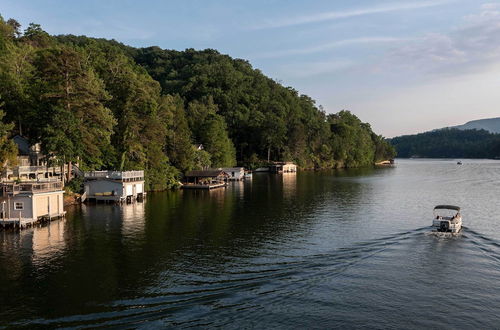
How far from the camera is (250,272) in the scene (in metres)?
29.4

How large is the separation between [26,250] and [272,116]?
14439 cm

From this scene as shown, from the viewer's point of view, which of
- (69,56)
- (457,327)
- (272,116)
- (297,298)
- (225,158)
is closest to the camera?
(457,327)

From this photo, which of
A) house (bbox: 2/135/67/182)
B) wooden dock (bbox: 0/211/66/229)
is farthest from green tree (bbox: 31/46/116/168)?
wooden dock (bbox: 0/211/66/229)

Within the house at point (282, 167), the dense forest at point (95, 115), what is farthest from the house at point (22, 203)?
the house at point (282, 167)

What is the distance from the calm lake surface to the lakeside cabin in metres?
34.5

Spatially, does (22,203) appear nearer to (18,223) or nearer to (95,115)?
(18,223)

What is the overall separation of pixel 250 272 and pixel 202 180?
217 feet

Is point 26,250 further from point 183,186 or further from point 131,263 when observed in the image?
point 183,186

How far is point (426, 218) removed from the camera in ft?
172

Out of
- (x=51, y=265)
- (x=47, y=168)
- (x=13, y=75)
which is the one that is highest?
(x=13, y=75)

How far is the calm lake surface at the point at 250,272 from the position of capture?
2253 centimetres

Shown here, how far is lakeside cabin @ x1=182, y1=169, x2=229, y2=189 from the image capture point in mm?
89175

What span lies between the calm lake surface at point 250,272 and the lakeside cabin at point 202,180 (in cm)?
3447

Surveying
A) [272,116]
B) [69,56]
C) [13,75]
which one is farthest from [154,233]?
[272,116]
